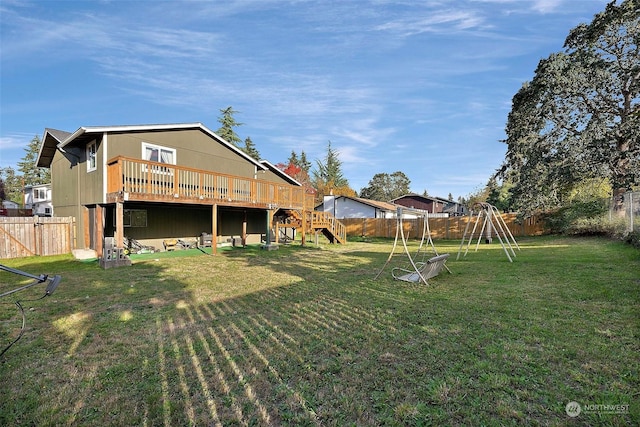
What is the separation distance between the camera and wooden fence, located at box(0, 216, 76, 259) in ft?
36.6

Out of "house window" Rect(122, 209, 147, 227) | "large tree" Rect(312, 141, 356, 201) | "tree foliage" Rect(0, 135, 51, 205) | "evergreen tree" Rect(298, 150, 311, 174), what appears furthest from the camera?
"evergreen tree" Rect(298, 150, 311, 174)

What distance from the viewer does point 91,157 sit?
1210cm

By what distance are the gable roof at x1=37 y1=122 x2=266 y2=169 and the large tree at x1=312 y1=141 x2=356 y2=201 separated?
A: 106 ft

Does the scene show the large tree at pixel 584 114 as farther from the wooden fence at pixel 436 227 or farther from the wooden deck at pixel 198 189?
the wooden deck at pixel 198 189

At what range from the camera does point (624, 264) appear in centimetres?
771

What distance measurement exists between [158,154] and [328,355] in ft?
40.6

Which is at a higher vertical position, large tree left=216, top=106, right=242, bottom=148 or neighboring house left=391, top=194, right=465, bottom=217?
large tree left=216, top=106, right=242, bottom=148

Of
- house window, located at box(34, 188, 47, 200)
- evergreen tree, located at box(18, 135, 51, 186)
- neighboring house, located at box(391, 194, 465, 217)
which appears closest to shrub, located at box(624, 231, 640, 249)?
neighboring house, located at box(391, 194, 465, 217)

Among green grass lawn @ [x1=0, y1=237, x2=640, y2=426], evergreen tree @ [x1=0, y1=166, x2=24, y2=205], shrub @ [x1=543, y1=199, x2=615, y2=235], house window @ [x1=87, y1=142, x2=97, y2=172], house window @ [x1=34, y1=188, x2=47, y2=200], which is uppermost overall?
evergreen tree @ [x1=0, y1=166, x2=24, y2=205]

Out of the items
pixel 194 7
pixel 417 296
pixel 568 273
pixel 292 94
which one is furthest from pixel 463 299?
pixel 292 94

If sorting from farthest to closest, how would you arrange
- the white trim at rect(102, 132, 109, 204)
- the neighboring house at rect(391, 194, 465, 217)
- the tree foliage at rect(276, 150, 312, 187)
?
the tree foliage at rect(276, 150, 312, 187)
the neighboring house at rect(391, 194, 465, 217)
the white trim at rect(102, 132, 109, 204)

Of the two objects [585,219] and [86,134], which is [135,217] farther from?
[585,219]

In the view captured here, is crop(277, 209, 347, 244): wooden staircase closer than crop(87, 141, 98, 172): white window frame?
No

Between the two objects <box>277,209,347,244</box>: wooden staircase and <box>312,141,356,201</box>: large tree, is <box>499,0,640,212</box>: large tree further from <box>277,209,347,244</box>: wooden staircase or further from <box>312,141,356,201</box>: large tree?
<box>312,141,356,201</box>: large tree
